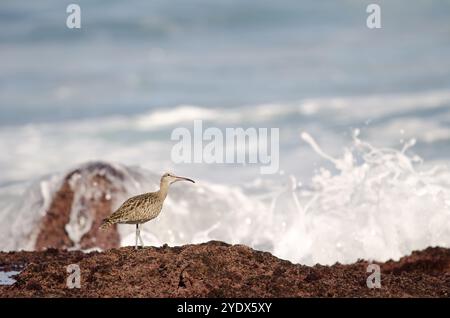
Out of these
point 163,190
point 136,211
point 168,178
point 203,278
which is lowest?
point 203,278

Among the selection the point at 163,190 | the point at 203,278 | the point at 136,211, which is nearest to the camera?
the point at 203,278

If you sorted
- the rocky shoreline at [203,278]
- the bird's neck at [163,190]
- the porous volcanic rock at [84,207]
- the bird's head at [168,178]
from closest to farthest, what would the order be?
the rocky shoreline at [203,278] < the bird's neck at [163,190] < the bird's head at [168,178] < the porous volcanic rock at [84,207]

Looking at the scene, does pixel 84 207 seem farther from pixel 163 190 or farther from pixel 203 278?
pixel 203 278

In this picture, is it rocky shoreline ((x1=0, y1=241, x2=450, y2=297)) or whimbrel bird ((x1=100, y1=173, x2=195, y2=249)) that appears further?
whimbrel bird ((x1=100, y1=173, x2=195, y2=249))

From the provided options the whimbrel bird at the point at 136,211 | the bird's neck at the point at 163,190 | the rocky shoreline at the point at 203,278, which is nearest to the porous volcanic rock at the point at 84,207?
the bird's neck at the point at 163,190

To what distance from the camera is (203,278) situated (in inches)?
665

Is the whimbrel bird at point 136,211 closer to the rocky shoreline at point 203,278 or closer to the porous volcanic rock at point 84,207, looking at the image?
the rocky shoreline at point 203,278

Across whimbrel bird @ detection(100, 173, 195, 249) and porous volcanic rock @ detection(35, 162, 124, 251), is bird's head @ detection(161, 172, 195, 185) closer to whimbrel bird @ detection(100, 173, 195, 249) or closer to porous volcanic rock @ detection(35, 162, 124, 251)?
whimbrel bird @ detection(100, 173, 195, 249)

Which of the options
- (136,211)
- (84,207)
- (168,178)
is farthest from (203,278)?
(84,207)

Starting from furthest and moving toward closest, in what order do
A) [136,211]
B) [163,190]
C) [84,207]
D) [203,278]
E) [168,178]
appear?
[84,207]
[168,178]
[163,190]
[136,211]
[203,278]

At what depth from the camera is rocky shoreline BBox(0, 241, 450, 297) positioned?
16.5 metres

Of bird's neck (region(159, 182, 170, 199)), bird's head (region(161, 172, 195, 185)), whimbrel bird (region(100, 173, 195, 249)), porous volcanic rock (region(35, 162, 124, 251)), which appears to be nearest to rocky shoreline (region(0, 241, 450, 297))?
whimbrel bird (region(100, 173, 195, 249))

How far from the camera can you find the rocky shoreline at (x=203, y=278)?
16547 mm
